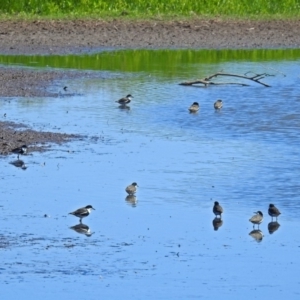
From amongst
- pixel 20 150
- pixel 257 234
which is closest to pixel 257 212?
pixel 257 234

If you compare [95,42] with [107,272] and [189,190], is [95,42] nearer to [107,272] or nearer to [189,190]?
[189,190]

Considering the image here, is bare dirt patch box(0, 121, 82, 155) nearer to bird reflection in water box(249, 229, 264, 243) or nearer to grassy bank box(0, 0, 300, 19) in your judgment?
bird reflection in water box(249, 229, 264, 243)

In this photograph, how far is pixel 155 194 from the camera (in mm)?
14789

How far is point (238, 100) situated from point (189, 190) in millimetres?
8365

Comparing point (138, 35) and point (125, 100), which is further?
point (138, 35)

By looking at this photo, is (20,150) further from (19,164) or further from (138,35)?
(138,35)

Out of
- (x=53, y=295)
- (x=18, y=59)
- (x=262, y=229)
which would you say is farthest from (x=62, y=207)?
(x=18, y=59)

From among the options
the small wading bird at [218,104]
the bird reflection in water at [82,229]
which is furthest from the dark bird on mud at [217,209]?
the small wading bird at [218,104]

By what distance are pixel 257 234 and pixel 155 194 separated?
2098mm

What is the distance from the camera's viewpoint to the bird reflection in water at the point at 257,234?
12906 millimetres

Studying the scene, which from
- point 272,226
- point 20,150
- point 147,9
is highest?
point 147,9

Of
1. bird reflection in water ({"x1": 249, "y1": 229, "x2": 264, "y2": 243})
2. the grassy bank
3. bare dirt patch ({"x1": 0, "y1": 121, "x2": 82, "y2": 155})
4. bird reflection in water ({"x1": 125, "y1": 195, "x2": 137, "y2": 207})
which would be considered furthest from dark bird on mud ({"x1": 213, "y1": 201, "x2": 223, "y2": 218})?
the grassy bank

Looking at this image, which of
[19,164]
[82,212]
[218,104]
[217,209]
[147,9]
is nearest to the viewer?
[82,212]

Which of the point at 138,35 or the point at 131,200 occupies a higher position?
the point at 138,35
